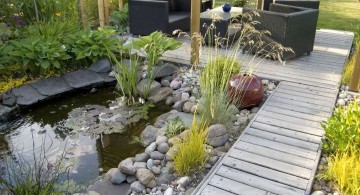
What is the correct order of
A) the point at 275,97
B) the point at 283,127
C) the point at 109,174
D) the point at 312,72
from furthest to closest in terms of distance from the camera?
1. the point at 312,72
2. the point at 275,97
3. the point at 283,127
4. the point at 109,174

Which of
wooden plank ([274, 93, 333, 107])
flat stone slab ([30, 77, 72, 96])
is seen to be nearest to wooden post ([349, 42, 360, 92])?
wooden plank ([274, 93, 333, 107])

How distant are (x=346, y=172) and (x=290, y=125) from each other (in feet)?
3.54

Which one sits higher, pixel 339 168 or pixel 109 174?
pixel 339 168

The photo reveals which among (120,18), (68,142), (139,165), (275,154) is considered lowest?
(68,142)

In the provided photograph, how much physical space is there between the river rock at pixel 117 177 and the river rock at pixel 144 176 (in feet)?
0.46

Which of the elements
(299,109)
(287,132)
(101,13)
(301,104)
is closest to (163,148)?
(287,132)

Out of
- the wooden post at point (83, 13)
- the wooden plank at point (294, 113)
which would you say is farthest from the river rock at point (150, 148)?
the wooden post at point (83, 13)

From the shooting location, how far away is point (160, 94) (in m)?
4.89

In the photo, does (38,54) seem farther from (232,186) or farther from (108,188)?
(232,186)

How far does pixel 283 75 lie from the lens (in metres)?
5.14

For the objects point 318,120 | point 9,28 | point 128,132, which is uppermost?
point 9,28

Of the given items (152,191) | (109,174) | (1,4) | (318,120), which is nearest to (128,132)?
(109,174)

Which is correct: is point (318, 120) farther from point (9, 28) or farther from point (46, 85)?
point (9, 28)

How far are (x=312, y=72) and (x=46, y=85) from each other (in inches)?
147
